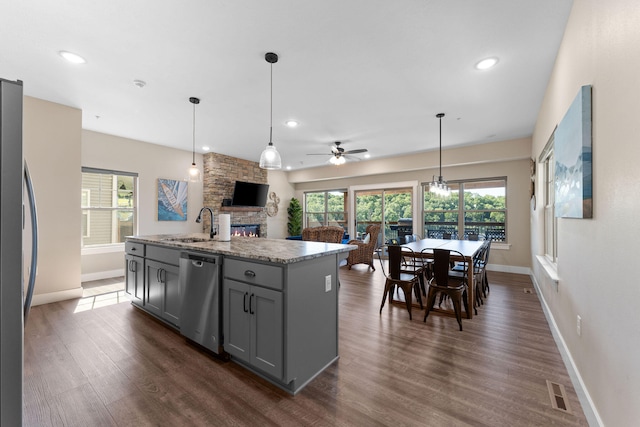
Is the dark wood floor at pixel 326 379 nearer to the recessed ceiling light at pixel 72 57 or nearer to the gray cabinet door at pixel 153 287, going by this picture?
the gray cabinet door at pixel 153 287

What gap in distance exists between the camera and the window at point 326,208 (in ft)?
29.9

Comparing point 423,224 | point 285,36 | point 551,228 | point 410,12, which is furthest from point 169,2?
point 423,224

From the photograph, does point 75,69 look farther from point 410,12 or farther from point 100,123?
point 410,12

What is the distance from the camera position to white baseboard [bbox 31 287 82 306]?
150 inches

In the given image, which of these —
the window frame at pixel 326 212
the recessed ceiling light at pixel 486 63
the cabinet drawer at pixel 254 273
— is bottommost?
the cabinet drawer at pixel 254 273

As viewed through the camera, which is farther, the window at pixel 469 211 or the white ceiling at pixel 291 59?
the window at pixel 469 211

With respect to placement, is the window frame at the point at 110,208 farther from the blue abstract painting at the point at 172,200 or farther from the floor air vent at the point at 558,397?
the floor air vent at the point at 558,397

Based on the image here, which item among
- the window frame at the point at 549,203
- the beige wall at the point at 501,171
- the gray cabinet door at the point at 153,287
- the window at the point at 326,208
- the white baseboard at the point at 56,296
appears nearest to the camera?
the gray cabinet door at the point at 153,287

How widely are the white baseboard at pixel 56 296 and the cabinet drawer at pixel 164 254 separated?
1993 mm

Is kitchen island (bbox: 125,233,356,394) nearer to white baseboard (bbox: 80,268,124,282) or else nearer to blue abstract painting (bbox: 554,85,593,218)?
blue abstract painting (bbox: 554,85,593,218)

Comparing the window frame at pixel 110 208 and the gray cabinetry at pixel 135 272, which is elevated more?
the window frame at pixel 110 208

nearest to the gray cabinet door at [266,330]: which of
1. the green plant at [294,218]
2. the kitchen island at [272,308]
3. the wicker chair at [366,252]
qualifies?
the kitchen island at [272,308]

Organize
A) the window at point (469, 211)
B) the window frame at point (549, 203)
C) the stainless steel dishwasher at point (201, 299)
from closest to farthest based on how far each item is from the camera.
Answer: the stainless steel dishwasher at point (201, 299)
the window frame at point (549, 203)
the window at point (469, 211)

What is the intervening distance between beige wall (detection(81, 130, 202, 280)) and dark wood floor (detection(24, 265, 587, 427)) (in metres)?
2.49
